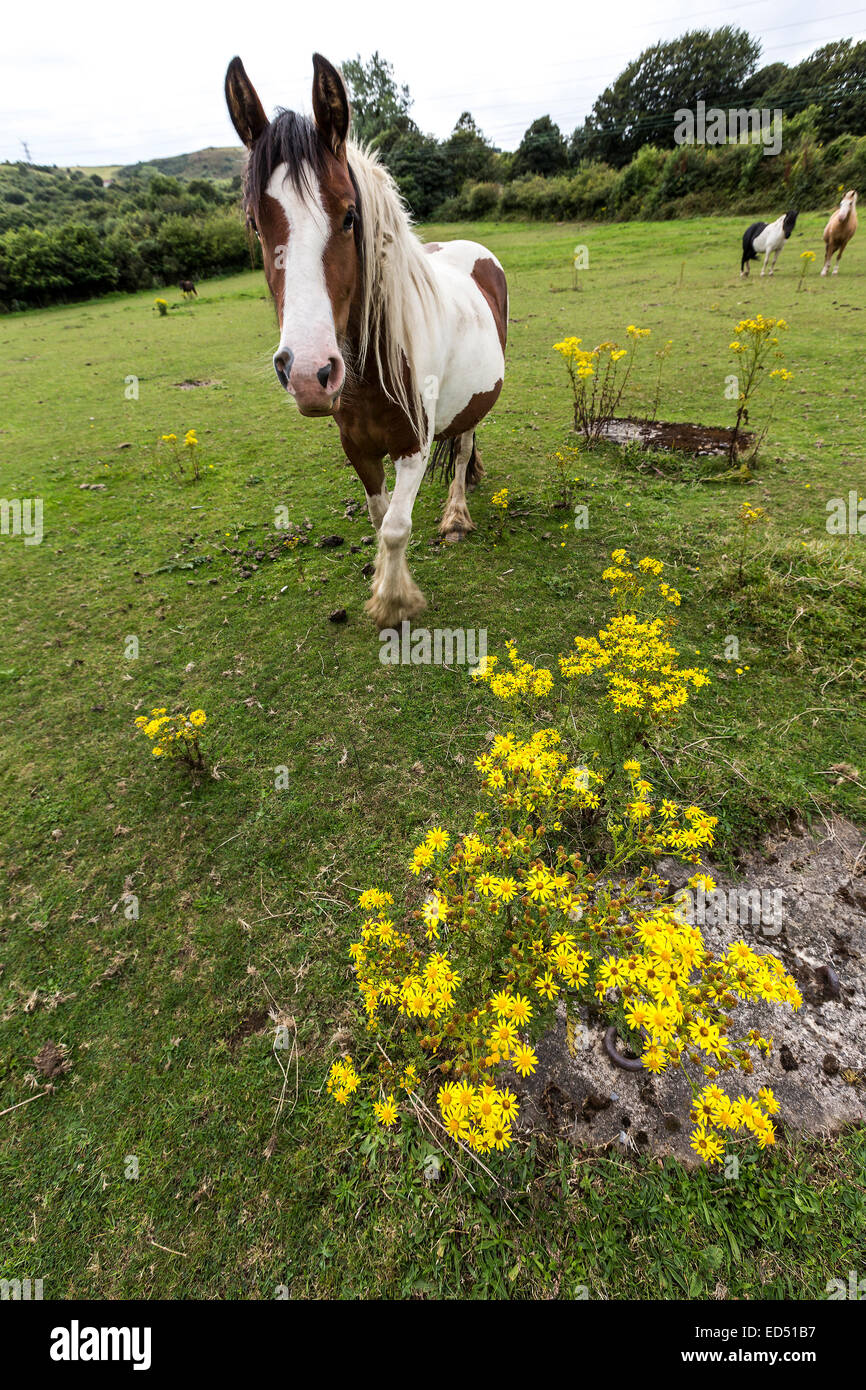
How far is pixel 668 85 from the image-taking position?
148ft

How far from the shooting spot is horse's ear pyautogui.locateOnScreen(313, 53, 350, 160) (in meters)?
1.88

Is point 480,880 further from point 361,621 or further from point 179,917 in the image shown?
point 361,621

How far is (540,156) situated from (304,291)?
179 ft

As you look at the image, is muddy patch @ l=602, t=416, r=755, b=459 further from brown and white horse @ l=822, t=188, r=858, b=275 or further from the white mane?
brown and white horse @ l=822, t=188, r=858, b=275

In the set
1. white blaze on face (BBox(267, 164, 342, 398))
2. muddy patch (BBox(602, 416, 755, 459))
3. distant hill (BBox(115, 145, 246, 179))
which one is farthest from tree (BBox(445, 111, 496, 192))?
distant hill (BBox(115, 145, 246, 179))

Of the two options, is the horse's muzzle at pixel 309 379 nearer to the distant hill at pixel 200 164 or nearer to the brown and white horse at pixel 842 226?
the brown and white horse at pixel 842 226

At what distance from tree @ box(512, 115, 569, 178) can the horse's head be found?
51277 mm

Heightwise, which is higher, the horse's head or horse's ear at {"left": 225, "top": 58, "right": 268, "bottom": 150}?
horse's ear at {"left": 225, "top": 58, "right": 268, "bottom": 150}

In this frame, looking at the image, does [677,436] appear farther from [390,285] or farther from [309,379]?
[309,379]

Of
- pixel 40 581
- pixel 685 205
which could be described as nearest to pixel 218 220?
pixel 685 205

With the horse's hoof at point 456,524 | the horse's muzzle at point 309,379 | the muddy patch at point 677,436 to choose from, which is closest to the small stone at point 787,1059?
the horse's muzzle at point 309,379

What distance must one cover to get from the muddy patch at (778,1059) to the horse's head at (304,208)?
2285 mm
